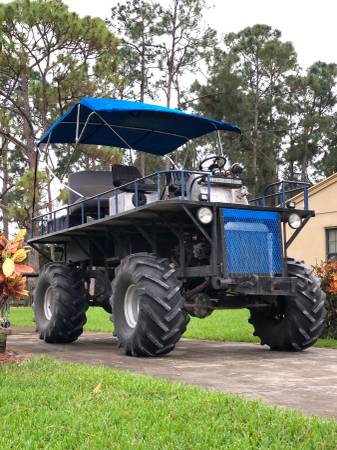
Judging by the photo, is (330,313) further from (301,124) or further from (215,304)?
(301,124)

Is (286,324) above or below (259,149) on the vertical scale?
below

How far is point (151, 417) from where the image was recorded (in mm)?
4855

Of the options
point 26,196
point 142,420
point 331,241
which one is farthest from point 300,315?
point 26,196

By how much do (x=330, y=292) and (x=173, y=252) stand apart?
2.96 meters

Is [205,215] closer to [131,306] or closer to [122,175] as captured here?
[131,306]

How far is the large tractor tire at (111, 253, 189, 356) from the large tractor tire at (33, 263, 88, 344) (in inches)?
101

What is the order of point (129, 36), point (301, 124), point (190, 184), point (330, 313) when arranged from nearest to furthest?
point (190, 184), point (330, 313), point (129, 36), point (301, 124)

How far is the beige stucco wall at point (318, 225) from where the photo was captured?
77.9ft

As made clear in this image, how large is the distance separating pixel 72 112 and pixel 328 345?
18.6 ft

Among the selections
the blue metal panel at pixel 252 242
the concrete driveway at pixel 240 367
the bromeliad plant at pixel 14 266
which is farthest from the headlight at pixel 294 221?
the bromeliad plant at pixel 14 266

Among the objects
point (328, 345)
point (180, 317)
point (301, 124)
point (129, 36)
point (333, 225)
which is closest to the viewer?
point (180, 317)

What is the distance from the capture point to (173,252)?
35.0 ft

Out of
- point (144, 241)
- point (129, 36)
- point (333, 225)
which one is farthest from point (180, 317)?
point (129, 36)

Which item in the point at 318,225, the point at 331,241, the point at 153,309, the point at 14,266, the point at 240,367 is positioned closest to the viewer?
the point at 14,266
